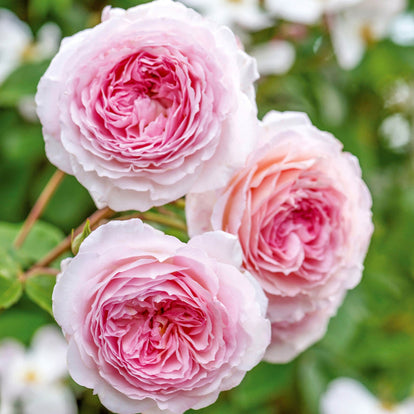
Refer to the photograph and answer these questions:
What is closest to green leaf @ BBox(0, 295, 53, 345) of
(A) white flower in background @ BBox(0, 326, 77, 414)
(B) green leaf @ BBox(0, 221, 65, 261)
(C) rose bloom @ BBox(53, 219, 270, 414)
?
(A) white flower in background @ BBox(0, 326, 77, 414)

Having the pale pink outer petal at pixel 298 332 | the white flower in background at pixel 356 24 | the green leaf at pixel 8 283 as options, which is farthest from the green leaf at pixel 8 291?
the white flower in background at pixel 356 24

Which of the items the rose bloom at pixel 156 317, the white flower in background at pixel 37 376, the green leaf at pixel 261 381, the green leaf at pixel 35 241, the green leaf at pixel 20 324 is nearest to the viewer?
the rose bloom at pixel 156 317

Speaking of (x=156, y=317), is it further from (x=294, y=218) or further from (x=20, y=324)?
(x=20, y=324)

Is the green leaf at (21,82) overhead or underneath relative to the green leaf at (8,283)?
underneath

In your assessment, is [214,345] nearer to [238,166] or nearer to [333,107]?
[238,166]

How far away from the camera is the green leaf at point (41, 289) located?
0.73 m

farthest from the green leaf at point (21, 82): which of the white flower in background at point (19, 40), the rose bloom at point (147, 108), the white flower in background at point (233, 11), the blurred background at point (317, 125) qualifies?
the rose bloom at point (147, 108)

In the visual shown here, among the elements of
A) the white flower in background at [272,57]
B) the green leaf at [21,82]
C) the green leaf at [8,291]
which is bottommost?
the green leaf at [21,82]

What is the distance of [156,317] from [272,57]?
0.88m

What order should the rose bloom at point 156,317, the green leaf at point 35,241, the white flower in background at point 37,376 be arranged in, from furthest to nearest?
the white flower in background at point 37,376, the green leaf at point 35,241, the rose bloom at point 156,317

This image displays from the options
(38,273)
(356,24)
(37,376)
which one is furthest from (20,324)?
(356,24)

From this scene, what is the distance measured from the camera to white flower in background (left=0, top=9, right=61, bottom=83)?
1.50m

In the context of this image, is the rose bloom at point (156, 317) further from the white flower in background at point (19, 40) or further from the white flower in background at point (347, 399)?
the white flower in background at point (19, 40)

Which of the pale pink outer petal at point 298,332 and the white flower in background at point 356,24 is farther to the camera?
the white flower in background at point 356,24
